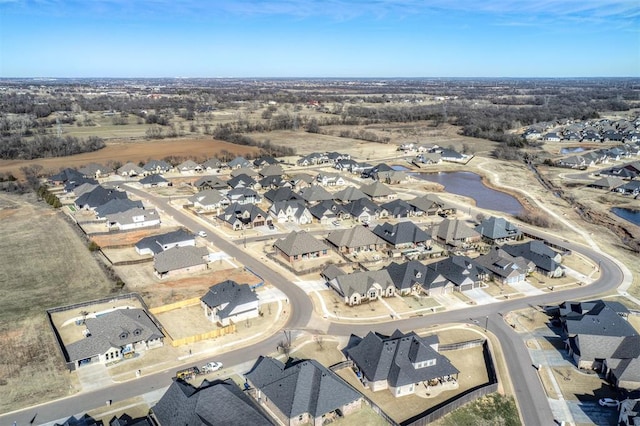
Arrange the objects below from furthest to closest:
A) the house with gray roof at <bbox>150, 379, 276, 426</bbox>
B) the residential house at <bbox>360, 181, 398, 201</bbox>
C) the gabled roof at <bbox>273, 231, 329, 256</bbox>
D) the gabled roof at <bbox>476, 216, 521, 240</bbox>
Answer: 1. the residential house at <bbox>360, 181, 398, 201</bbox>
2. the gabled roof at <bbox>476, 216, 521, 240</bbox>
3. the gabled roof at <bbox>273, 231, 329, 256</bbox>
4. the house with gray roof at <bbox>150, 379, 276, 426</bbox>

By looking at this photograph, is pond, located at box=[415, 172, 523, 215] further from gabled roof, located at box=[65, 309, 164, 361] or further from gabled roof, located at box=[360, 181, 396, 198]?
gabled roof, located at box=[65, 309, 164, 361]

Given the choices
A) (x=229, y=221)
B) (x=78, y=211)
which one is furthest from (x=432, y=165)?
(x=78, y=211)

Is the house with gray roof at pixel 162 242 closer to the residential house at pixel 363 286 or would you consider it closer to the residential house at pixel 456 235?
the residential house at pixel 363 286

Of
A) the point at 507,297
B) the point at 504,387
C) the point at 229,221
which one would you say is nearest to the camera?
the point at 504,387

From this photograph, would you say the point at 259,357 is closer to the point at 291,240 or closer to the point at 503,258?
the point at 291,240

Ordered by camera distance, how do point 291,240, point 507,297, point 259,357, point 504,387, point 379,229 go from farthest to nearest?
point 379,229 → point 291,240 → point 507,297 → point 259,357 → point 504,387

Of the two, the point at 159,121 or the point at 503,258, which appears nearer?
the point at 503,258

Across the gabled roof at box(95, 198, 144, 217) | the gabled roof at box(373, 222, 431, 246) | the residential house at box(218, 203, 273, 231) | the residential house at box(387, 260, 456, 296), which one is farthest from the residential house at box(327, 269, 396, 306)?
the gabled roof at box(95, 198, 144, 217)

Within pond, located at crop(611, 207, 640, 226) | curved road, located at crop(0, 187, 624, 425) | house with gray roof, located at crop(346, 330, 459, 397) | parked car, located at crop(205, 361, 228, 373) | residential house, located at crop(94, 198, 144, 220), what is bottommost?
pond, located at crop(611, 207, 640, 226)
